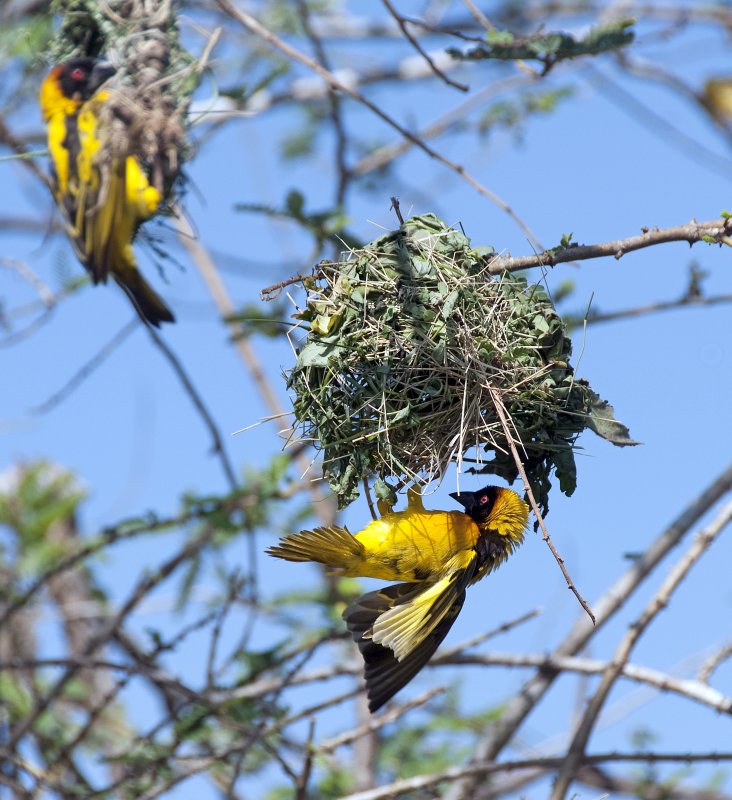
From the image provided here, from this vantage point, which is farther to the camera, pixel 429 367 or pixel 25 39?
pixel 25 39

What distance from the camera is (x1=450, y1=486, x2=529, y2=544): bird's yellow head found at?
3482 millimetres

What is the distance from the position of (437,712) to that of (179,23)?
411 centimetres

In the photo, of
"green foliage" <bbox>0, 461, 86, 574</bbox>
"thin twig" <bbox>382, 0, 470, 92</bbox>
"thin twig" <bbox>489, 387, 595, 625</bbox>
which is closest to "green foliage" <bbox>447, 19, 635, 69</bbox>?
"thin twig" <bbox>382, 0, 470, 92</bbox>

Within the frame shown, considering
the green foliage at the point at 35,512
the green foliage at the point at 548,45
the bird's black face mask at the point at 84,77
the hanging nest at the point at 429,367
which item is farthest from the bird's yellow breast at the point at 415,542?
the green foliage at the point at 35,512

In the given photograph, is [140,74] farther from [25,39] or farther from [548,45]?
[548,45]

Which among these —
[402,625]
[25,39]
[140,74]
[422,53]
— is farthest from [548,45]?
[25,39]

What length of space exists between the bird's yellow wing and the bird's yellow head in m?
0.13

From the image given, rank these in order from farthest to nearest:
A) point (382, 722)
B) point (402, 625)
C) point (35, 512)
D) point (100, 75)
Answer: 1. point (35, 512)
2. point (100, 75)
3. point (382, 722)
4. point (402, 625)

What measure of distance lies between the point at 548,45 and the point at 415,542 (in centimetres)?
168

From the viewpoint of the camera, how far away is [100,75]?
4516 mm

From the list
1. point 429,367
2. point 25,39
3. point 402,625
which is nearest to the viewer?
point 429,367

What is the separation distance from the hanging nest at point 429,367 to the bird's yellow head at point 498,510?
0.62ft

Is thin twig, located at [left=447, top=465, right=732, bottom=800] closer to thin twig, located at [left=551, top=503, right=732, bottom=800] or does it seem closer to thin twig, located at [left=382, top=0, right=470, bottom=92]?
thin twig, located at [left=551, top=503, right=732, bottom=800]

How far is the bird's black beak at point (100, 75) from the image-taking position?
4504 mm
